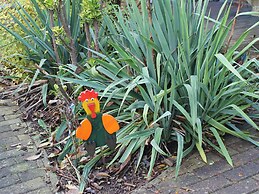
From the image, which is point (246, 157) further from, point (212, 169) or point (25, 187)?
point (25, 187)

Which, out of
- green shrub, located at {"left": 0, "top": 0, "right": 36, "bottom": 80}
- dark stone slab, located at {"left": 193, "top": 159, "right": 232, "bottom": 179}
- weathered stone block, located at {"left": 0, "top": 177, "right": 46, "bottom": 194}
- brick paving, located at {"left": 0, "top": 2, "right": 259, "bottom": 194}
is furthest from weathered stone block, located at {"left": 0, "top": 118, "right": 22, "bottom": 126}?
dark stone slab, located at {"left": 193, "top": 159, "right": 232, "bottom": 179}

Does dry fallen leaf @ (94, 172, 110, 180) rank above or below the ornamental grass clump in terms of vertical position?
below

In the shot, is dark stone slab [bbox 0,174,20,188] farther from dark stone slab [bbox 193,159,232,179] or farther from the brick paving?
dark stone slab [bbox 193,159,232,179]

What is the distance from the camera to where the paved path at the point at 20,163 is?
2578 millimetres

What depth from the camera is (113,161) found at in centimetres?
258

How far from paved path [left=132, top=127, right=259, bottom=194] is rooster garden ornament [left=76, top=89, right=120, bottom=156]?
0.38m

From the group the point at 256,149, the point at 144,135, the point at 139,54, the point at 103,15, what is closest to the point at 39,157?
the point at 144,135

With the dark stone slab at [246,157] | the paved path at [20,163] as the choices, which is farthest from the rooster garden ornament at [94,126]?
the dark stone slab at [246,157]

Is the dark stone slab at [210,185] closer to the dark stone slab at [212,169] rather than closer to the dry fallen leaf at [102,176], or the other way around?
the dark stone slab at [212,169]

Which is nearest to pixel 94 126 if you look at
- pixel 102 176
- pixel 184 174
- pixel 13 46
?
pixel 102 176

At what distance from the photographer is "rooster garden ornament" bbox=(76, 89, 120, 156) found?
2242mm

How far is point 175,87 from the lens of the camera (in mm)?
2631

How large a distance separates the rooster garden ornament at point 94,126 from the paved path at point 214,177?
38cm

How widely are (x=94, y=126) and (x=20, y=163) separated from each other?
2.95 feet
